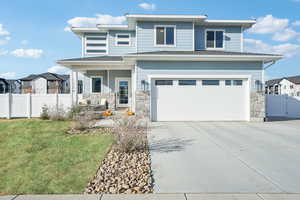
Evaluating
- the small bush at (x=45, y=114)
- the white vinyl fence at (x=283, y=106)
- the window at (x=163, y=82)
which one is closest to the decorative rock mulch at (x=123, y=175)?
the window at (x=163, y=82)

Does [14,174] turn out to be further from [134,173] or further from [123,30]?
[123,30]

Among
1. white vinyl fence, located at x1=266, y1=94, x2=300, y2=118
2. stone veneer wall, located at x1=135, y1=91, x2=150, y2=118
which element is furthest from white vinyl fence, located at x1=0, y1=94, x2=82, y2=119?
white vinyl fence, located at x1=266, y1=94, x2=300, y2=118

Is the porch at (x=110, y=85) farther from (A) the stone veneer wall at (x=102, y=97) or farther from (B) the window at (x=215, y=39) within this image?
(B) the window at (x=215, y=39)

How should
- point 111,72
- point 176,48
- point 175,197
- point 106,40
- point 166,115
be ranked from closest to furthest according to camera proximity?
point 175,197
point 166,115
point 176,48
point 111,72
point 106,40

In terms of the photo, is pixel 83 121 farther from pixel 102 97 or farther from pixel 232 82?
pixel 232 82

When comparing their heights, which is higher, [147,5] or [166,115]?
[147,5]

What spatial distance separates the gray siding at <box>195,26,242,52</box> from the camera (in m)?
15.1

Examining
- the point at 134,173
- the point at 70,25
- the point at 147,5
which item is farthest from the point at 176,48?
the point at 134,173

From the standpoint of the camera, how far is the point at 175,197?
3059 millimetres

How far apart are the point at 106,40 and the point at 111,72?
3.49 meters

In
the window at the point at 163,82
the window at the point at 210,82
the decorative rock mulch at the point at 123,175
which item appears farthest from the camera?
the window at the point at 210,82

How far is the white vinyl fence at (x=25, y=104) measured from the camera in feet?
39.3

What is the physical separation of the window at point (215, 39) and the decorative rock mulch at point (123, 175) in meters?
12.6

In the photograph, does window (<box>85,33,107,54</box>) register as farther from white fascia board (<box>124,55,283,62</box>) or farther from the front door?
white fascia board (<box>124,55,283,62</box>)
